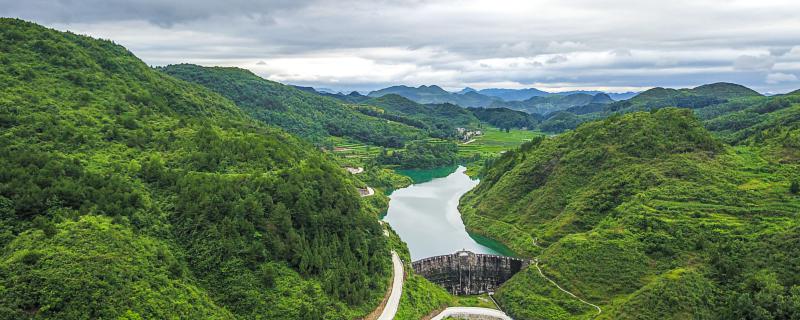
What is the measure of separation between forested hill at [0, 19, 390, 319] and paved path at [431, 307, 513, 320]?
20.1 feet

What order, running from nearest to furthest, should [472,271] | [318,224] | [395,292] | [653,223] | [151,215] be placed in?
[151,215]
[318,224]
[395,292]
[653,223]
[472,271]

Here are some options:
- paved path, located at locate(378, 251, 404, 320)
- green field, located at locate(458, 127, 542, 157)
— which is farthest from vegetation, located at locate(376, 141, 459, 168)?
paved path, located at locate(378, 251, 404, 320)

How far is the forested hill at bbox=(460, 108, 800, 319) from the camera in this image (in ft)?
132

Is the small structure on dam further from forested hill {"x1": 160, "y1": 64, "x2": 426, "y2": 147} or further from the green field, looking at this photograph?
the green field

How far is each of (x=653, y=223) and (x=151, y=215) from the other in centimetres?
4393

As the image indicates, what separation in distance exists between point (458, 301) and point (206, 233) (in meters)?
24.6

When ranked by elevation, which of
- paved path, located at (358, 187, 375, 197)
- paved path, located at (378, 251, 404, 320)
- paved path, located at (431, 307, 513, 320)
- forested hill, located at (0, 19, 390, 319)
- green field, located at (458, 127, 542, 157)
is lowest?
paved path, located at (431, 307, 513, 320)

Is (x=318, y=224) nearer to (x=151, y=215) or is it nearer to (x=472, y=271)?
(x=151, y=215)

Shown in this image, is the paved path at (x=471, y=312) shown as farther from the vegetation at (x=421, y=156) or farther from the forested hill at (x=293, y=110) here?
the forested hill at (x=293, y=110)

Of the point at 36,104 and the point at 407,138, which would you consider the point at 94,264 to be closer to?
the point at 36,104

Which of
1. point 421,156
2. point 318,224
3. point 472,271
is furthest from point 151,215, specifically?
point 421,156

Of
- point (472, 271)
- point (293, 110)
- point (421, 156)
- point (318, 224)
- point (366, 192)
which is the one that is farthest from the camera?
point (293, 110)

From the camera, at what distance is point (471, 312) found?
4666 cm

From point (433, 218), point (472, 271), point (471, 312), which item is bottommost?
point (471, 312)
